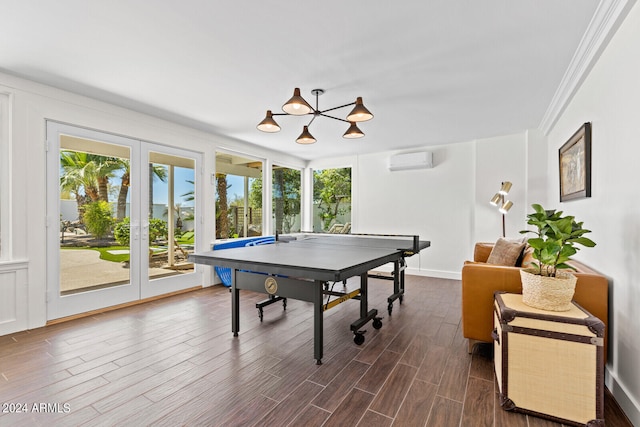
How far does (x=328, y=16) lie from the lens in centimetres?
197

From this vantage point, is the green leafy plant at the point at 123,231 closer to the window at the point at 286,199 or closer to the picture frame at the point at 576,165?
the window at the point at 286,199

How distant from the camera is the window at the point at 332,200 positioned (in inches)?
269

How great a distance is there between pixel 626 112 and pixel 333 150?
15.0ft

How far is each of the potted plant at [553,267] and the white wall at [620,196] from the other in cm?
29

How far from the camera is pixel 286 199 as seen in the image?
270 inches

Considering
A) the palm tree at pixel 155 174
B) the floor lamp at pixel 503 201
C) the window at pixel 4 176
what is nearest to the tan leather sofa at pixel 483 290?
the floor lamp at pixel 503 201

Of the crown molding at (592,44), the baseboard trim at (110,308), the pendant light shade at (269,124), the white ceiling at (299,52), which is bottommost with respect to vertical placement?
the baseboard trim at (110,308)

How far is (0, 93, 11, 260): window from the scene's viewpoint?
2902 mm

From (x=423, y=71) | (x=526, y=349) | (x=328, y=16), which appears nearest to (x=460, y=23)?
(x=423, y=71)

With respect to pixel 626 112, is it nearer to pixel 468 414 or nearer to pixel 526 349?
pixel 526 349

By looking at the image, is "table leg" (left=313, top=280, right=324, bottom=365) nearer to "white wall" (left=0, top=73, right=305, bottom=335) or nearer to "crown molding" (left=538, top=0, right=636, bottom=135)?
"crown molding" (left=538, top=0, right=636, bottom=135)

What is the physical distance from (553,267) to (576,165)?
1.49 m

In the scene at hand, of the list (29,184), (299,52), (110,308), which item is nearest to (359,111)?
(299,52)

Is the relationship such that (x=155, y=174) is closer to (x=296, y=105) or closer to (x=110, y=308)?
(x=110, y=308)
